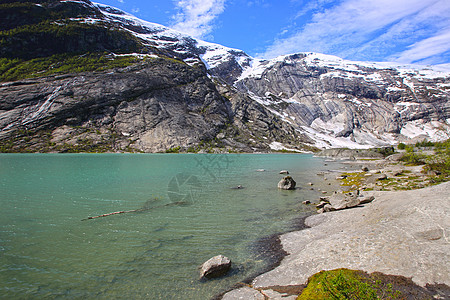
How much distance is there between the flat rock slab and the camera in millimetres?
9242

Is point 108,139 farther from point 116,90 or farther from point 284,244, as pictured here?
point 284,244

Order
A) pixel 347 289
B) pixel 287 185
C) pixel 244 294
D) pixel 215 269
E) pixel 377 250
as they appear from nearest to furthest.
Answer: pixel 347 289 < pixel 244 294 < pixel 377 250 < pixel 215 269 < pixel 287 185

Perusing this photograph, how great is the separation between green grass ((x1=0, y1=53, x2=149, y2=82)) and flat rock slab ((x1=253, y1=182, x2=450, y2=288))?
710 ft

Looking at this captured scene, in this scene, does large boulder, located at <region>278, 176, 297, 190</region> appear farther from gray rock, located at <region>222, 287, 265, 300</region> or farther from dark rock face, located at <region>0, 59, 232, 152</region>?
dark rock face, located at <region>0, 59, 232, 152</region>

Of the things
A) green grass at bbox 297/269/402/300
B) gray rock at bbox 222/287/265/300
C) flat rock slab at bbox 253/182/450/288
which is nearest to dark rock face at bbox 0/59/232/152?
flat rock slab at bbox 253/182/450/288

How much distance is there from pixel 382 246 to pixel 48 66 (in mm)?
246039

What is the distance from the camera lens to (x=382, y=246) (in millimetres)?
11242

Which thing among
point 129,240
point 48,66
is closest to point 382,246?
point 129,240

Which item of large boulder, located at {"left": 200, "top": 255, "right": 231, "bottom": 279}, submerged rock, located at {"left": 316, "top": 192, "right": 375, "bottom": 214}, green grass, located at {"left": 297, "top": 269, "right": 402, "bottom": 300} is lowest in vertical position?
submerged rock, located at {"left": 316, "top": 192, "right": 375, "bottom": 214}

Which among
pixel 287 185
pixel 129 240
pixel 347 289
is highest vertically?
pixel 347 289

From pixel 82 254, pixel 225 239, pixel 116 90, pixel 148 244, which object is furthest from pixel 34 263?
pixel 116 90

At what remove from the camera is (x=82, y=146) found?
462ft

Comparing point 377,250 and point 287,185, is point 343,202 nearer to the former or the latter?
point 377,250

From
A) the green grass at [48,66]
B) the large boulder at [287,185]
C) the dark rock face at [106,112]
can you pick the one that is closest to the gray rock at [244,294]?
the large boulder at [287,185]
